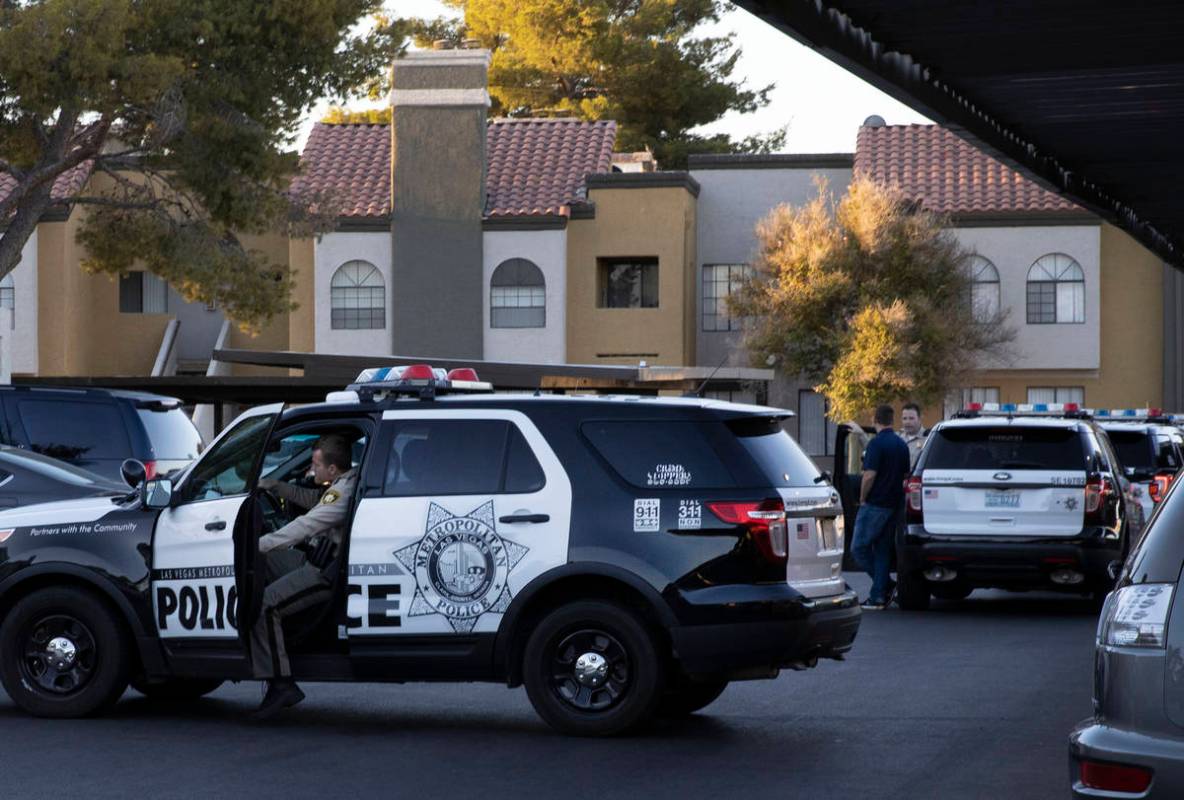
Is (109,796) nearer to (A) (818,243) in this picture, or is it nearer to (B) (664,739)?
(B) (664,739)

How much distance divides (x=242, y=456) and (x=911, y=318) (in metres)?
31.0

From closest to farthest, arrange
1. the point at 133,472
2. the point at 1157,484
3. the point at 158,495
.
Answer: the point at 158,495
the point at 133,472
the point at 1157,484

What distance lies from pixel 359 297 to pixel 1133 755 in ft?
127

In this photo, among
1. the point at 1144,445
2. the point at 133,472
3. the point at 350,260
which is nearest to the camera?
the point at 133,472

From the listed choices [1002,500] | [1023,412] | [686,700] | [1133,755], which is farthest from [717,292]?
[1133,755]

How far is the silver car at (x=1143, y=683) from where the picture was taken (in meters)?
5.96

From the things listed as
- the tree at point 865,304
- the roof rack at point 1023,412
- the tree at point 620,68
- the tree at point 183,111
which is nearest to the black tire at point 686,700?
the roof rack at point 1023,412

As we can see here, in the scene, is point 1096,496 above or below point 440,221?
below

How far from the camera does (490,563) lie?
33.1 ft

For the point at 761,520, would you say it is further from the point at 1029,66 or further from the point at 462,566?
the point at 1029,66

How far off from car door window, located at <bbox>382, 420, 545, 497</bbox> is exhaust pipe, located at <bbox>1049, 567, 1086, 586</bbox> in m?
8.32

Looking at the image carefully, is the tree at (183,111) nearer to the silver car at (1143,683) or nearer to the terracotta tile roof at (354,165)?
the terracotta tile roof at (354,165)

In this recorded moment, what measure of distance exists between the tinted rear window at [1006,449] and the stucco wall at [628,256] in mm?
26387

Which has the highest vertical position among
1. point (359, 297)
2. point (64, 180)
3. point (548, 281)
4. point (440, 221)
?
point (64, 180)
